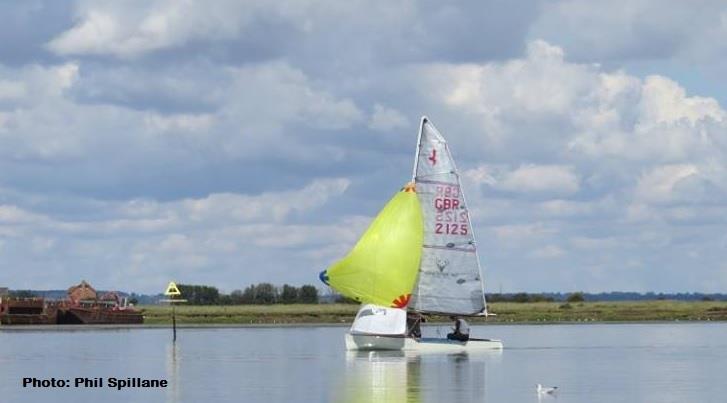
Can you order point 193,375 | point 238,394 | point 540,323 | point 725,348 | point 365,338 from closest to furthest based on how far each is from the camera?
point 238,394, point 193,375, point 365,338, point 725,348, point 540,323

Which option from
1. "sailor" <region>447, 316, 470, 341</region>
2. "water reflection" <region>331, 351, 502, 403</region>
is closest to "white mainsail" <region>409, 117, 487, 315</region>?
"sailor" <region>447, 316, 470, 341</region>

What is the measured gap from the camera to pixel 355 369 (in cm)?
7425

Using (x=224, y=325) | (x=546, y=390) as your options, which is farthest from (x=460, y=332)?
(x=224, y=325)

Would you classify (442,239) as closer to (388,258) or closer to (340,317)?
(388,258)

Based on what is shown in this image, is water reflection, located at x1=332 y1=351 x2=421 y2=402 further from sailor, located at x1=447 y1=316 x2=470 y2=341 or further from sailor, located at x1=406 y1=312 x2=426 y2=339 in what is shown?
sailor, located at x1=447 y1=316 x2=470 y2=341

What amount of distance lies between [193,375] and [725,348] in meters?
38.1

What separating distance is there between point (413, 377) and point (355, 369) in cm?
601

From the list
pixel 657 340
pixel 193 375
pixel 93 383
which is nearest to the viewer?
pixel 93 383

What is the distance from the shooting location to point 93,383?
2594 inches

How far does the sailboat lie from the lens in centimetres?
8744

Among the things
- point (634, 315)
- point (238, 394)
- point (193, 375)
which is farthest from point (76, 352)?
point (634, 315)

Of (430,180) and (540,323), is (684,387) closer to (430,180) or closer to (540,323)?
(430,180)

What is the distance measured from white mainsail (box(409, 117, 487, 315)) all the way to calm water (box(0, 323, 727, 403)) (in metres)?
4.23

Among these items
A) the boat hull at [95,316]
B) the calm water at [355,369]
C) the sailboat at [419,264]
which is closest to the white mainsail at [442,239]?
the sailboat at [419,264]
